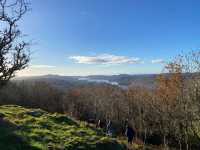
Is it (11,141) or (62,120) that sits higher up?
(11,141)

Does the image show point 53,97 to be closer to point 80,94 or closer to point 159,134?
point 80,94

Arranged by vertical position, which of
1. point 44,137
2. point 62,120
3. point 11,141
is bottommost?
point 62,120

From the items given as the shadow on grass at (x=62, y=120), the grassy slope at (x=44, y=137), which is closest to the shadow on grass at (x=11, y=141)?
the grassy slope at (x=44, y=137)

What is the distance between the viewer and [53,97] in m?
80.9

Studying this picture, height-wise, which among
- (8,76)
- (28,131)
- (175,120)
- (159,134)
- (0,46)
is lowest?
(159,134)

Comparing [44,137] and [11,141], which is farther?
[44,137]

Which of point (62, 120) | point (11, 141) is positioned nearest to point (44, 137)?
point (11, 141)

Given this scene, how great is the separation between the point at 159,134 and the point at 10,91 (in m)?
34.7

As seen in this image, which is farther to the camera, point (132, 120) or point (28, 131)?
point (132, 120)

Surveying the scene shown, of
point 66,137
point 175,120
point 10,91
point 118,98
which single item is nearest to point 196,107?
point 175,120

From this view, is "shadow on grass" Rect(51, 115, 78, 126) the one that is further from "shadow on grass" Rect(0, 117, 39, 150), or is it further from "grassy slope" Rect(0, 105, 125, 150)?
"shadow on grass" Rect(0, 117, 39, 150)

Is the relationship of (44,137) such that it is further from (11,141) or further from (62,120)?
(62,120)

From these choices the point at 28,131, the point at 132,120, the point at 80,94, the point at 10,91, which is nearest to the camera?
the point at 28,131

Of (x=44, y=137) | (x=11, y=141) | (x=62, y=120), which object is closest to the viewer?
(x=11, y=141)
